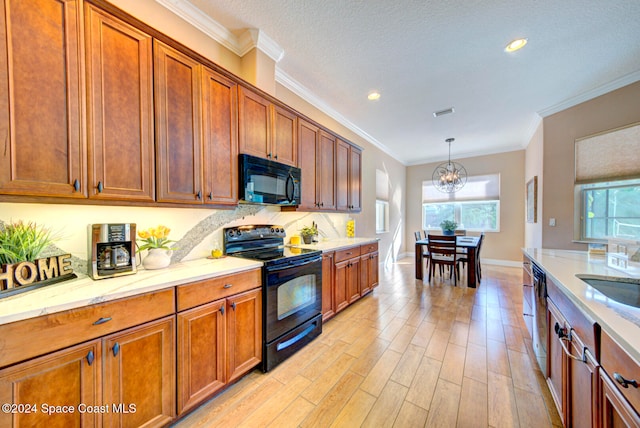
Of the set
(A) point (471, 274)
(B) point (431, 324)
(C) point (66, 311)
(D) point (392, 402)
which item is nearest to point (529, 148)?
(A) point (471, 274)

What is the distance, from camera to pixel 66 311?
0.98 m

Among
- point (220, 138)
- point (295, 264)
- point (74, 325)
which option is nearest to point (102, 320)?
point (74, 325)

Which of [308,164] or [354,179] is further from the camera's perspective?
[354,179]

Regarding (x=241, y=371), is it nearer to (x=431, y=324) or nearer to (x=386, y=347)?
(x=386, y=347)

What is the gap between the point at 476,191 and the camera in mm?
6012

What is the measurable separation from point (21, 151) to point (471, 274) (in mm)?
5145

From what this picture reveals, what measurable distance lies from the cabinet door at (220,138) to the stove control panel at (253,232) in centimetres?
38

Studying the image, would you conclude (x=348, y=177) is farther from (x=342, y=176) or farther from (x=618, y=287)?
(x=618, y=287)

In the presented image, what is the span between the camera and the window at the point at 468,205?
19.2 ft

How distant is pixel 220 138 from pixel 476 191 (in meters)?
6.44

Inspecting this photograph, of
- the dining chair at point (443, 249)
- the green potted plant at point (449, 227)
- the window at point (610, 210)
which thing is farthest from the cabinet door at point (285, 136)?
the window at point (610, 210)

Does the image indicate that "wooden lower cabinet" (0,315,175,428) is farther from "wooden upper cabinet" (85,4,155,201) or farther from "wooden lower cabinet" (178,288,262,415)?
"wooden upper cabinet" (85,4,155,201)

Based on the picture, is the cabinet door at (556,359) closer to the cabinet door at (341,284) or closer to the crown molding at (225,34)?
the cabinet door at (341,284)

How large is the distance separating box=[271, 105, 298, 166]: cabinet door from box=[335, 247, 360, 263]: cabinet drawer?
4.00 feet
